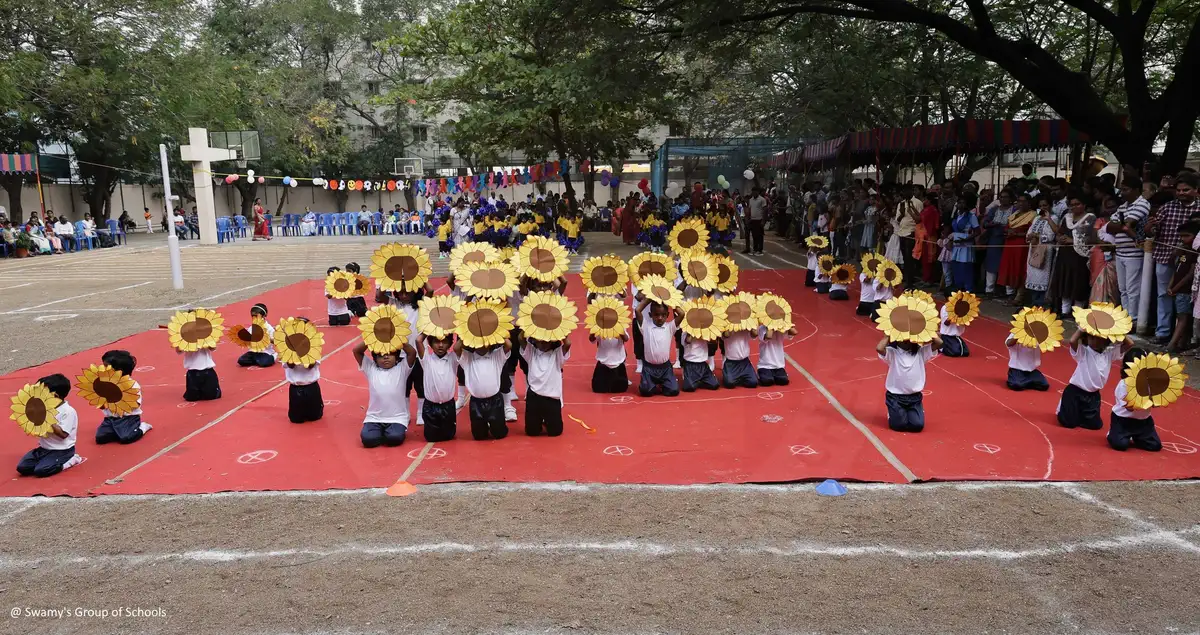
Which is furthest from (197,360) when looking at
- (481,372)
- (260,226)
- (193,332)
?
(260,226)

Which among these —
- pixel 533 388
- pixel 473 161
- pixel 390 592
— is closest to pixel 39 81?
pixel 473 161

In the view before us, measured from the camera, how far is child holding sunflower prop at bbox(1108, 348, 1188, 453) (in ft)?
18.5

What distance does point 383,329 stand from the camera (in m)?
6.19

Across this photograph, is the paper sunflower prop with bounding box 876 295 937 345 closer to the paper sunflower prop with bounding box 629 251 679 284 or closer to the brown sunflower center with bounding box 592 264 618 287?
the paper sunflower prop with bounding box 629 251 679 284

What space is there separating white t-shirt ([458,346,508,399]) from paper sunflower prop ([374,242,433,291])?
136 centimetres

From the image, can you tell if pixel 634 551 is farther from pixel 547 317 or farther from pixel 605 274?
pixel 605 274

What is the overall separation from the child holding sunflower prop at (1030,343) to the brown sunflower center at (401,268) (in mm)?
5139

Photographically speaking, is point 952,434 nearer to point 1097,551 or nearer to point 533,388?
point 1097,551

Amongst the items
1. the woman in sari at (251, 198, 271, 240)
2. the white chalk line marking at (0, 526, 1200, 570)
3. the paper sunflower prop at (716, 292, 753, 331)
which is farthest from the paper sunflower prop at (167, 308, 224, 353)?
the woman in sari at (251, 198, 271, 240)

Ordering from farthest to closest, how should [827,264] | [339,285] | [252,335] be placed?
[827,264], [339,285], [252,335]

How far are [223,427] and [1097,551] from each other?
6.14 m

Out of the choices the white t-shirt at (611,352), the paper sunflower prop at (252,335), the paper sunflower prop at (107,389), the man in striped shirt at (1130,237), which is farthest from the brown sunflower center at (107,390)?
the man in striped shirt at (1130,237)

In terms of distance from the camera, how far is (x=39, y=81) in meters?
24.9

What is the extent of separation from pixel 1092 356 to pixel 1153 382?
0.58 metres
